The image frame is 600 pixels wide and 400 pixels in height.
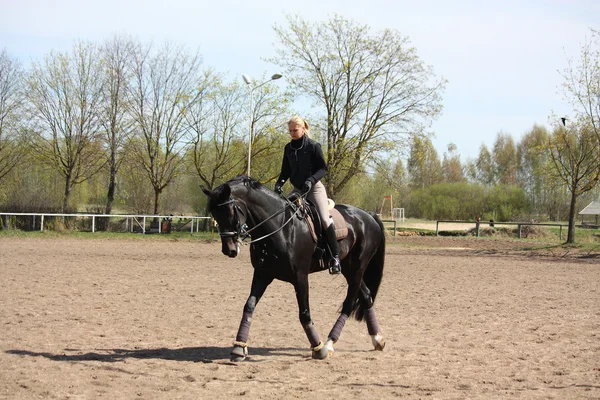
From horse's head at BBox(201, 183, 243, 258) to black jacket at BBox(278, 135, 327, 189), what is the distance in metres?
1.18

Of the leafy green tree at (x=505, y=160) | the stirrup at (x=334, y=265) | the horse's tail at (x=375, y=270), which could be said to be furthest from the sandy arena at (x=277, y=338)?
the leafy green tree at (x=505, y=160)

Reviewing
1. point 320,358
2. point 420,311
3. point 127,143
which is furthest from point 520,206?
point 320,358

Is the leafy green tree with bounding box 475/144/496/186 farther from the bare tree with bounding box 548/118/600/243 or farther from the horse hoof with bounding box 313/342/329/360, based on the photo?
the horse hoof with bounding box 313/342/329/360

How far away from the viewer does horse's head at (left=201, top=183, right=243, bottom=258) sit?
22.6 feet

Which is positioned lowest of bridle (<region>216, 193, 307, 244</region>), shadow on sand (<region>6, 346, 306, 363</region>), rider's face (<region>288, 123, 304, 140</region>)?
shadow on sand (<region>6, 346, 306, 363</region>)

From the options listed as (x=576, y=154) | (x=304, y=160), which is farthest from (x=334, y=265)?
(x=576, y=154)

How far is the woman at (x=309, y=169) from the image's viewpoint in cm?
786

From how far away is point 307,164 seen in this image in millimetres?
7930

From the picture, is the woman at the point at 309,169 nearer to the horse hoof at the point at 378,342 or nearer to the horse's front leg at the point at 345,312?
the horse's front leg at the point at 345,312

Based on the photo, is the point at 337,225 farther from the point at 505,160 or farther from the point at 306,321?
the point at 505,160

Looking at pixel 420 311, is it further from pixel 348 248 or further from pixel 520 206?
pixel 520 206

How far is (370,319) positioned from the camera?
27.4 ft

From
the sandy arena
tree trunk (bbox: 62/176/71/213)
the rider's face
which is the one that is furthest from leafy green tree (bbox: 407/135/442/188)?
the rider's face

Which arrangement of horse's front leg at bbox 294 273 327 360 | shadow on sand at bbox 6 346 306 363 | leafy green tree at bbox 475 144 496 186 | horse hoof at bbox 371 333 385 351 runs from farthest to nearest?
leafy green tree at bbox 475 144 496 186, horse hoof at bbox 371 333 385 351, horse's front leg at bbox 294 273 327 360, shadow on sand at bbox 6 346 306 363
